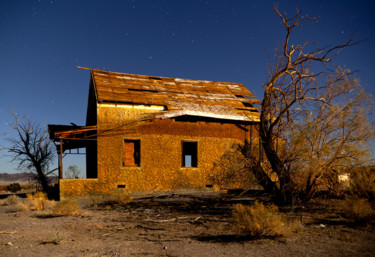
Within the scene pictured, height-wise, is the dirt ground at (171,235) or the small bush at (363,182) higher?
the small bush at (363,182)

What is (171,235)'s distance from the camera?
5.77m

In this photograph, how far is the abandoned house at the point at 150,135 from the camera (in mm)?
11953

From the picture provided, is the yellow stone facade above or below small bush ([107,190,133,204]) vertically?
above

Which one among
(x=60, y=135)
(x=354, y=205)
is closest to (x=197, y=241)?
(x=354, y=205)

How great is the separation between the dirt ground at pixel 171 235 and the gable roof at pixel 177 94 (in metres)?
5.50

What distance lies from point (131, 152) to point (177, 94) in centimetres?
392

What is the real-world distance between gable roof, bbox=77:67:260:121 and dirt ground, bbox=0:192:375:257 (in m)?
5.50

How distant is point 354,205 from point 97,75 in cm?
1249

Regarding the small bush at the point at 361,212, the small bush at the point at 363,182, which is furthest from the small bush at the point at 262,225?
the small bush at the point at 363,182

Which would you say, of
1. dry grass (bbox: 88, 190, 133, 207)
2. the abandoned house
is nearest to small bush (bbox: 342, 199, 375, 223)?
the abandoned house

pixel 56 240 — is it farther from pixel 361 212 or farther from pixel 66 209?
pixel 361 212

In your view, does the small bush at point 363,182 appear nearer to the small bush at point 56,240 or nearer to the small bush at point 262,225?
the small bush at point 262,225

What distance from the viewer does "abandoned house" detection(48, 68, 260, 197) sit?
1195cm

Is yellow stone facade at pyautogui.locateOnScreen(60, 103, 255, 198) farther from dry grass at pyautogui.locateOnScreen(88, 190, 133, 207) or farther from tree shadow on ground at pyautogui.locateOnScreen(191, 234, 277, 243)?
tree shadow on ground at pyautogui.locateOnScreen(191, 234, 277, 243)
